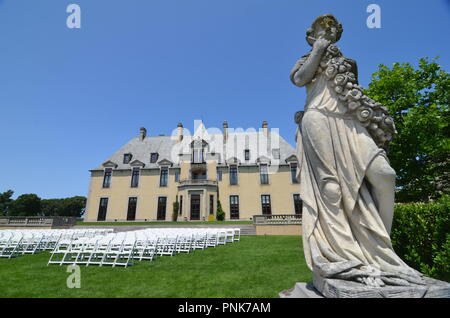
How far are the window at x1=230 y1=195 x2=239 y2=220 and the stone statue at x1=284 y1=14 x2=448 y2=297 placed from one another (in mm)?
28013

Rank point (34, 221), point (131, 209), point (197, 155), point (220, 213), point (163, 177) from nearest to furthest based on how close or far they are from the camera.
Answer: point (34, 221)
point (220, 213)
point (131, 209)
point (163, 177)
point (197, 155)

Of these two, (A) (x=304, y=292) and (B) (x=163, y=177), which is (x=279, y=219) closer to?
(A) (x=304, y=292)

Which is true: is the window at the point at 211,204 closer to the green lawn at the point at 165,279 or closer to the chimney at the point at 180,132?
the chimney at the point at 180,132

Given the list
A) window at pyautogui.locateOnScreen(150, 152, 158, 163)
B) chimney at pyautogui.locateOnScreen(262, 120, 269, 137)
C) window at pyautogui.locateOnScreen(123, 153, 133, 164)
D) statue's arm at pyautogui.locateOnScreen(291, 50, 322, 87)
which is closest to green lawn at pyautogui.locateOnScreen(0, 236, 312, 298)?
statue's arm at pyautogui.locateOnScreen(291, 50, 322, 87)

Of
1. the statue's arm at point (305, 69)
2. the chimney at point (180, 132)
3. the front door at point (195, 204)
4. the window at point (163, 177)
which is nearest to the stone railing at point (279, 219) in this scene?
the front door at point (195, 204)

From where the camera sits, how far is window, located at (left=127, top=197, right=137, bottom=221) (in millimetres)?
30888

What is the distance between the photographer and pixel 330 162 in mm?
2643

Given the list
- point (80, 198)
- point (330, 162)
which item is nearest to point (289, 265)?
point (330, 162)

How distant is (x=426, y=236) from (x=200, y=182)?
2585 cm

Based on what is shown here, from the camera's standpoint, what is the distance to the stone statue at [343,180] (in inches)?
87.3

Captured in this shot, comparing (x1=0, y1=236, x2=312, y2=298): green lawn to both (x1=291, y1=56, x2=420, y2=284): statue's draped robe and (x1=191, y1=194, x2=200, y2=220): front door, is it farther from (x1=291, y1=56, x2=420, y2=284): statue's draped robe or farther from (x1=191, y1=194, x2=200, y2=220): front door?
(x1=191, y1=194, x2=200, y2=220): front door

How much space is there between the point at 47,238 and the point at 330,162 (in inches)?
508

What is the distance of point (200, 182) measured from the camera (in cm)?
2945

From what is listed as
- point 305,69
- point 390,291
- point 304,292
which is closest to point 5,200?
point 304,292
